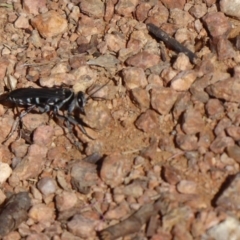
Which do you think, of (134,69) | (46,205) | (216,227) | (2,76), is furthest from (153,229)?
(2,76)

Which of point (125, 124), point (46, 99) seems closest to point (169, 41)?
point (125, 124)

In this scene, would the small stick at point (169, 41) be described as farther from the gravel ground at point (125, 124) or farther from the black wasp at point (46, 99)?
the black wasp at point (46, 99)

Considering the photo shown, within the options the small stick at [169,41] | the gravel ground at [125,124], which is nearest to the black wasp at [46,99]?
the gravel ground at [125,124]

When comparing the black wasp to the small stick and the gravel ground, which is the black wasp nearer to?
the gravel ground

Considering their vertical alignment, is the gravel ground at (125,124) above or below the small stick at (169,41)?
below

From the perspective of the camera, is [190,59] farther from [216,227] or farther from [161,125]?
[216,227]

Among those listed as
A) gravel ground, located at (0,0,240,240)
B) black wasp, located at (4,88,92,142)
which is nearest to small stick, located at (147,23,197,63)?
gravel ground, located at (0,0,240,240)
